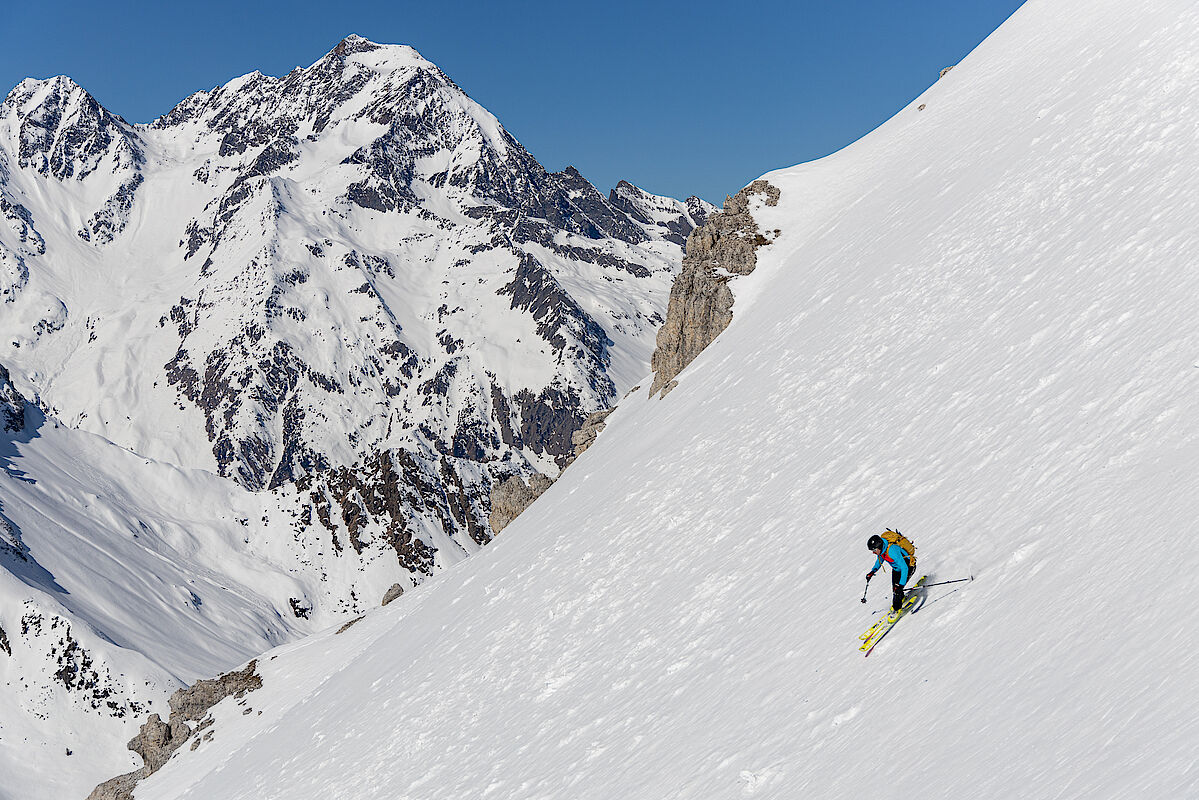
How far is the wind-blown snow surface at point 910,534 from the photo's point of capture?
350 inches

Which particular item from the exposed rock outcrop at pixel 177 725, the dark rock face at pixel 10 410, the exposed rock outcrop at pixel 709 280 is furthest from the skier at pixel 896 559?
the dark rock face at pixel 10 410

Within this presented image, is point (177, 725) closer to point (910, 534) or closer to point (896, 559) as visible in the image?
point (910, 534)

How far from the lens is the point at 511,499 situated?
71.5 metres

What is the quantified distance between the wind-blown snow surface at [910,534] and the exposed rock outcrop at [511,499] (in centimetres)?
2744

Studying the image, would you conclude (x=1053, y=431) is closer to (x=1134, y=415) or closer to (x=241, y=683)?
(x=1134, y=415)

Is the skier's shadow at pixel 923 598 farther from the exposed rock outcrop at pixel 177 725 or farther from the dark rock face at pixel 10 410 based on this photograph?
the dark rock face at pixel 10 410

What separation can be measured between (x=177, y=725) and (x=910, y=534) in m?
48.2

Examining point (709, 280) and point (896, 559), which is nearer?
point (896, 559)

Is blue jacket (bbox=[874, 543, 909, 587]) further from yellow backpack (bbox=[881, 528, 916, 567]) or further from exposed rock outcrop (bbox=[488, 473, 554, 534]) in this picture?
exposed rock outcrop (bbox=[488, 473, 554, 534])

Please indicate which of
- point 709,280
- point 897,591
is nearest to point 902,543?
point 897,591

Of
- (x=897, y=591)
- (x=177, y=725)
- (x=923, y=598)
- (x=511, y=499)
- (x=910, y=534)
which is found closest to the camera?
(x=897, y=591)

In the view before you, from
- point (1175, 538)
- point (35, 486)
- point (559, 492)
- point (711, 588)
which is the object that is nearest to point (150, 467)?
point (35, 486)

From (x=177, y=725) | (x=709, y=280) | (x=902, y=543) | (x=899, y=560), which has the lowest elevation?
(x=899, y=560)

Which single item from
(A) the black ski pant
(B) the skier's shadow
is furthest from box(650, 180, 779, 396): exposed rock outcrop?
(A) the black ski pant
